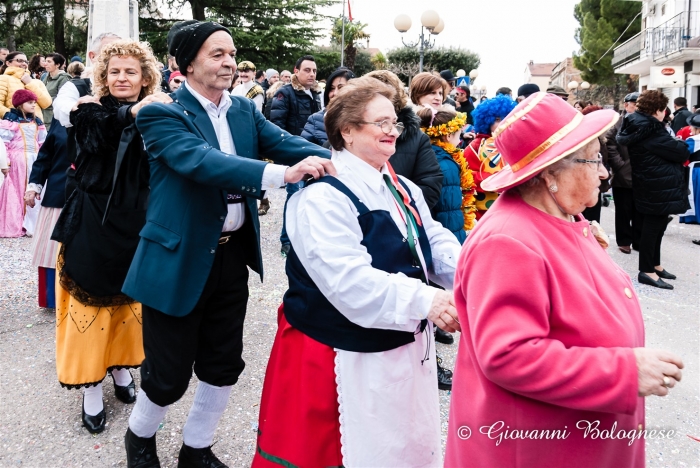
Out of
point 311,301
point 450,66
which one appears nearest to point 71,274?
point 311,301

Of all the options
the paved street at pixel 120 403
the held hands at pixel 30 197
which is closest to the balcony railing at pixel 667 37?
the paved street at pixel 120 403

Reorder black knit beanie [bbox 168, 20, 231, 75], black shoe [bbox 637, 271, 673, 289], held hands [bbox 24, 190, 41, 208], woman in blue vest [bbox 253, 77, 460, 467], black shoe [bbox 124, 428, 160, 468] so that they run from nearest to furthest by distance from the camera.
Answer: woman in blue vest [bbox 253, 77, 460, 467], black knit beanie [bbox 168, 20, 231, 75], black shoe [bbox 124, 428, 160, 468], held hands [bbox 24, 190, 41, 208], black shoe [bbox 637, 271, 673, 289]

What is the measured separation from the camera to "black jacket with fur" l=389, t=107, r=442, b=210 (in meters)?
3.86

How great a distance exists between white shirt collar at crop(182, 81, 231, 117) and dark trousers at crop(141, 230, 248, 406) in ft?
1.88

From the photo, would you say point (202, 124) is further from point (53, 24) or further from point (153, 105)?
point (53, 24)

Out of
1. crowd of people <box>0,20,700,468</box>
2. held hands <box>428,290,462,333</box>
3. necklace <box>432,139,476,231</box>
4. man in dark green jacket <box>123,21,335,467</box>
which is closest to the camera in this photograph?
crowd of people <box>0,20,700,468</box>

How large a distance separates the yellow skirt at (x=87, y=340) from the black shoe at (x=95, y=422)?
0.20m

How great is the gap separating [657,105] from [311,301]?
5850 mm

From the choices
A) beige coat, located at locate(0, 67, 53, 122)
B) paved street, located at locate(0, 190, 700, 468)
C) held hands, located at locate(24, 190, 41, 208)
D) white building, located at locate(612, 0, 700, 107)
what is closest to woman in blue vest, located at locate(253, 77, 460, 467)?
paved street, located at locate(0, 190, 700, 468)

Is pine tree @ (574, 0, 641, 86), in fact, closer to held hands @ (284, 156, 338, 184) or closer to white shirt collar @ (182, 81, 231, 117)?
white shirt collar @ (182, 81, 231, 117)

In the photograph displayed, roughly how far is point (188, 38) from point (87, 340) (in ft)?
5.83

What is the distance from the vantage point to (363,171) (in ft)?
7.36

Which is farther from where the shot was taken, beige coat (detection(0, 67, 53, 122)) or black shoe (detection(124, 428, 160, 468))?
beige coat (detection(0, 67, 53, 122))

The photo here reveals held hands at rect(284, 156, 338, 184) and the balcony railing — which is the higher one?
the balcony railing
